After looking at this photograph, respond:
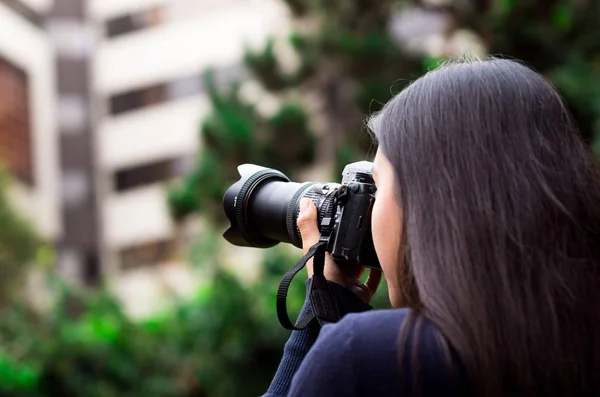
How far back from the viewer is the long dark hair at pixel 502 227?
966 millimetres

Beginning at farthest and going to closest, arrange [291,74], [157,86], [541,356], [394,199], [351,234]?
[157,86] < [291,74] < [351,234] < [394,199] < [541,356]

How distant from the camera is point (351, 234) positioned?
130 centimetres

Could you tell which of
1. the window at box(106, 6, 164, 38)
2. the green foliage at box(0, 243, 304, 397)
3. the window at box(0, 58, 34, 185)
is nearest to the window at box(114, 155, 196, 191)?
the window at box(0, 58, 34, 185)

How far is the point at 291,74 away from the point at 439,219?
5.45 metres

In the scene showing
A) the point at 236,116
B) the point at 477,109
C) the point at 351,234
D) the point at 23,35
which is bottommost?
the point at 351,234

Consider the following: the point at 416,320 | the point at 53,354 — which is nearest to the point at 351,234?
the point at 416,320

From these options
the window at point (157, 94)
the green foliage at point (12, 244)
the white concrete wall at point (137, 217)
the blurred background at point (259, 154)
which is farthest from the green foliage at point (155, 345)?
the white concrete wall at point (137, 217)

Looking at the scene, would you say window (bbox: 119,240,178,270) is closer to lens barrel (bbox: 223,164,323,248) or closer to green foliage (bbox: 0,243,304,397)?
green foliage (bbox: 0,243,304,397)

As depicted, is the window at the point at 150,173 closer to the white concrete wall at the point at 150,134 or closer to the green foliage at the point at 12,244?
the white concrete wall at the point at 150,134

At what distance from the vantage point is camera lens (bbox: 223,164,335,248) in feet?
5.04

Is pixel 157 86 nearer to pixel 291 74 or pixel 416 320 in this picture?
pixel 291 74

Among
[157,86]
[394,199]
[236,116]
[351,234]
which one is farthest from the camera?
[157,86]

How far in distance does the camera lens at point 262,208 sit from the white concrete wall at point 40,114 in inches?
724

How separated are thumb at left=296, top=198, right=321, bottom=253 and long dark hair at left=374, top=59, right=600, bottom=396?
30 centimetres
